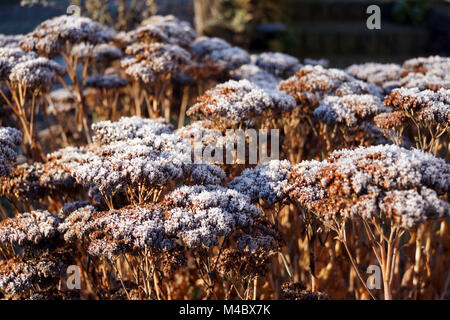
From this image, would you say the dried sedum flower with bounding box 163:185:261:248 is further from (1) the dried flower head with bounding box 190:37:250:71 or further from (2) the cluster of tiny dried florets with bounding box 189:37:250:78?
(1) the dried flower head with bounding box 190:37:250:71

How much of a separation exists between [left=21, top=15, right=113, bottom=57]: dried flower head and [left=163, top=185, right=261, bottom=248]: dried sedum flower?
413 cm

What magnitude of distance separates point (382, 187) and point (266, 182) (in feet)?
4.30

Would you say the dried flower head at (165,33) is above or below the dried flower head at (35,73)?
above

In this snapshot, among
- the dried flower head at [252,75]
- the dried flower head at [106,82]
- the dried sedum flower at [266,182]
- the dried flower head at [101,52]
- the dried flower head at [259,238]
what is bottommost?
the dried flower head at [259,238]

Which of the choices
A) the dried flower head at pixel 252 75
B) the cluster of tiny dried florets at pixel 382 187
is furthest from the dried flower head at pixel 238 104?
the dried flower head at pixel 252 75

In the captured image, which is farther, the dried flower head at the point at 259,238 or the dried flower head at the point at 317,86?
the dried flower head at the point at 317,86

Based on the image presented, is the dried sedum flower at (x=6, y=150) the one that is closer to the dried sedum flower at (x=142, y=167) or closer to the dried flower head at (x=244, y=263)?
the dried sedum flower at (x=142, y=167)

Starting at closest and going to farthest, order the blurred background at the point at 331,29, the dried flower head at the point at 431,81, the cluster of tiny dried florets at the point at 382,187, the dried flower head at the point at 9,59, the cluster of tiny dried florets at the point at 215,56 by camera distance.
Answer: the cluster of tiny dried florets at the point at 382,187, the dried flower head at the point at 431,81, the dried flower head at the point at 9,59, the cluster of tiny dried florets at the point at 215,56, the blurred background at the point at 331,29

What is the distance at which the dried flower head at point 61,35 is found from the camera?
284 inches

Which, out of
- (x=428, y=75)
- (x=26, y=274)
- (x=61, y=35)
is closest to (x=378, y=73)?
(x=428, y=75)

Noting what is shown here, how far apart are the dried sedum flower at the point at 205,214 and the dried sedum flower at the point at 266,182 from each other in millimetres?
243

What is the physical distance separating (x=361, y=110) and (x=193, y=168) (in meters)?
2.40

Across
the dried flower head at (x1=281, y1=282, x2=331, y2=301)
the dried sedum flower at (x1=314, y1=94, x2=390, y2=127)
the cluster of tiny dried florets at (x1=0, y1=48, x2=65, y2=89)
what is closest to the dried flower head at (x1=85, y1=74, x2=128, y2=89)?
the cluster of tiny dried florets at (x1=0, y1=48, x2=65, y2=89)
